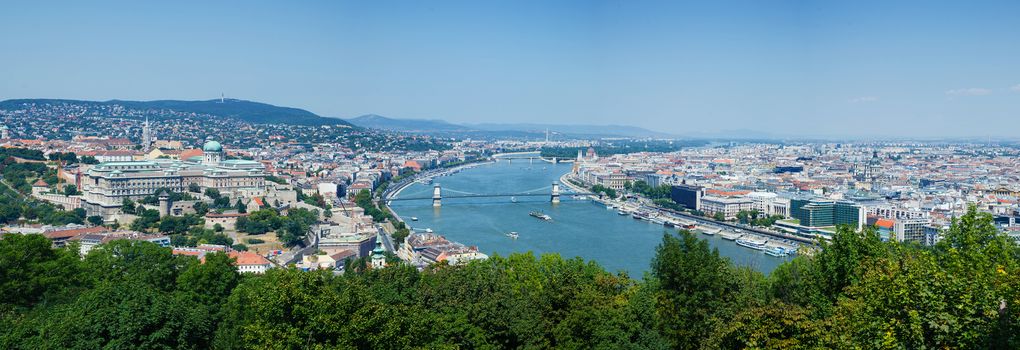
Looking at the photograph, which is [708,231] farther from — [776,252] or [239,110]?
[239,110]

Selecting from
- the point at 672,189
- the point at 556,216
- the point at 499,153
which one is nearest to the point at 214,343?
the point at 556,216

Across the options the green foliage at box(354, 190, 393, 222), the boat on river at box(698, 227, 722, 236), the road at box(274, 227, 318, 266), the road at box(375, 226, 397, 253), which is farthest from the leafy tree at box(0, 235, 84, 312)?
the boat on river at box(698, 227, 722, 236)

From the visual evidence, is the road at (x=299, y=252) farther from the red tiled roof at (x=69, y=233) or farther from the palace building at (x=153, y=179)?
the palace building at (x=153, y=179)

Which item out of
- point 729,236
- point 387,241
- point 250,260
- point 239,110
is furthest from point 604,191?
point 239,110

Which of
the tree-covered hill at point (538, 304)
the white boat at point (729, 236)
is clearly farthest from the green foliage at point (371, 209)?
the tree-covered hill at point (538, 304)

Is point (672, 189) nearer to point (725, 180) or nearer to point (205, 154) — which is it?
point (725, 180)

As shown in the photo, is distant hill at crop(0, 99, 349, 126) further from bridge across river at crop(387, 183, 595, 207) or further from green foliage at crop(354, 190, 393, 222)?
green foliage at crop(354, 190, 393, 222)
